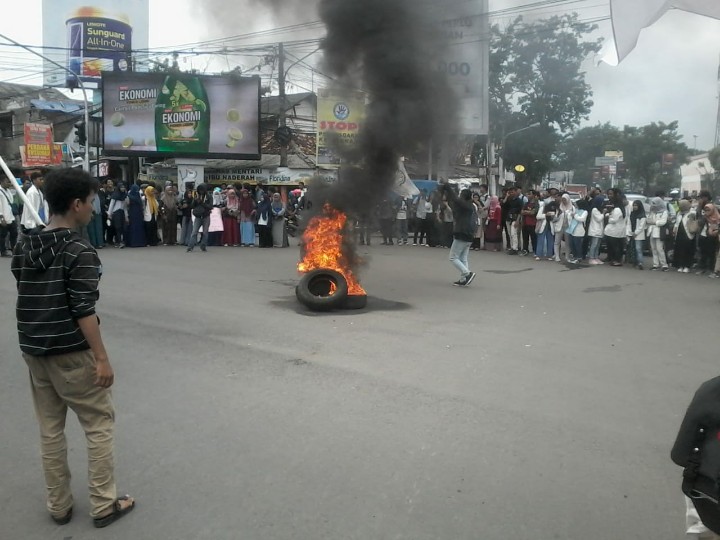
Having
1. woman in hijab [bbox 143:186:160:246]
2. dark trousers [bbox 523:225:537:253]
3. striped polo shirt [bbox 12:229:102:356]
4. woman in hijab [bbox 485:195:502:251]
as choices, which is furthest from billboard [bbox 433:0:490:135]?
woman in hijab [bbox 143:186:160:246]

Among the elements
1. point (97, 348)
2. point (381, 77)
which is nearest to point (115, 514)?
point (97, 348)

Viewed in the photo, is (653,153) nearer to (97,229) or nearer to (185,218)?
(185,218)

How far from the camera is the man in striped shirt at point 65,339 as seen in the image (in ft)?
8.73

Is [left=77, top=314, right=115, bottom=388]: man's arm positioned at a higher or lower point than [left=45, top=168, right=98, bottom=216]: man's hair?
lower

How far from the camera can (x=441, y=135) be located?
961 centimetres

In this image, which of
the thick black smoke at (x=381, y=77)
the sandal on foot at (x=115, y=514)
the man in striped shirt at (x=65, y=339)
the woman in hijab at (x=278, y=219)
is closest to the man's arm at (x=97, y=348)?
the man in striped shirt at (x=65, y=339)

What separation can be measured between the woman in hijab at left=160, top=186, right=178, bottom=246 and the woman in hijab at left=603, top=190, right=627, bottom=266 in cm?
993

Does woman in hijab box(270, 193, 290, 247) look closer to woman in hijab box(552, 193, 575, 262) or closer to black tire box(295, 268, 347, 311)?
woman in hijab box(552, 193, 575, 262)

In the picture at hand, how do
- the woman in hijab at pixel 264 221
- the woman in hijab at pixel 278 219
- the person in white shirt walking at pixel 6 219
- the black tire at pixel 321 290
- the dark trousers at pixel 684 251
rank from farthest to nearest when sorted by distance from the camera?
the woman in hijab at pixel 278 219 < the woman in hijab at pixel 264 221 < the person in white shirt walking at pixel 6 219 < the dark trousers at pixel 684 251 < the black tire at pixel 321 290

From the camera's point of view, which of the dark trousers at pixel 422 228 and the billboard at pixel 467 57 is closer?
the billboard at pixel 467 57

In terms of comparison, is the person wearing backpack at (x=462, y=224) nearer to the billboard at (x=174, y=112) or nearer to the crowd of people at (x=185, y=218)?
the crowd of people at (x=185, y=218)

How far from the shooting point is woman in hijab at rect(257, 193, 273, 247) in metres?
15.5

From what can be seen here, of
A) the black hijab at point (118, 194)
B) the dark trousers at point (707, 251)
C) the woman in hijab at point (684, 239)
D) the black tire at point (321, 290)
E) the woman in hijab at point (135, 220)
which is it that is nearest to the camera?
the black tire at point (321, 290)

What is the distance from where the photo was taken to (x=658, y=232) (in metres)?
11.9
